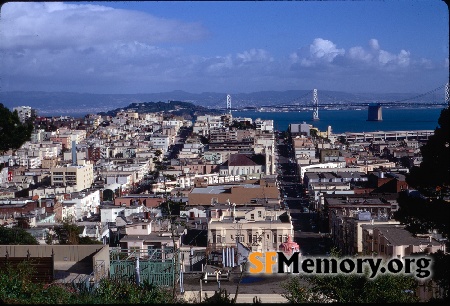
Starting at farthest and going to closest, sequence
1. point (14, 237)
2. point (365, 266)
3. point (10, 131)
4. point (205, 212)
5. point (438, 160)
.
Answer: point (205, 212), point (14, 237), point (10, 131), point (365, 266), point (438, 160)

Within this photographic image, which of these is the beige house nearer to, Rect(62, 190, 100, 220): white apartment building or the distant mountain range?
Rect(62, 190, 100, 220): white apartment building

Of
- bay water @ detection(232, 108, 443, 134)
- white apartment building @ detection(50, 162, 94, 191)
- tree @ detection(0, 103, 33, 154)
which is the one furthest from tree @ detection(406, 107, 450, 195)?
bay water @ detection(232, 108, 443, 134)

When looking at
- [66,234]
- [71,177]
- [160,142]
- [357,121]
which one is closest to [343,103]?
Answer: [357,121]

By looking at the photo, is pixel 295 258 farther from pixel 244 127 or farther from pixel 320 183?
pixel 244 127

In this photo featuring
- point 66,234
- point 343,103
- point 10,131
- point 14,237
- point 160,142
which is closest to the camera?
point 10,131

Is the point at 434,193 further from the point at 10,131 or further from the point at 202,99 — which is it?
the point at 202,99

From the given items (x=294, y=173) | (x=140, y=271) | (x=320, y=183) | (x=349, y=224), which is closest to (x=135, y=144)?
(x=294, y=173)

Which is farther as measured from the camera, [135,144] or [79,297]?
[135,144]
